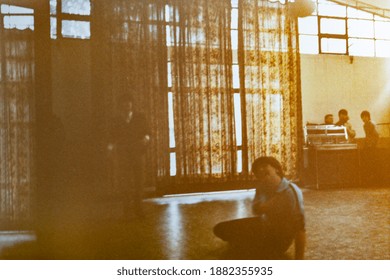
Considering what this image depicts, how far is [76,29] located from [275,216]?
2123 millimetres

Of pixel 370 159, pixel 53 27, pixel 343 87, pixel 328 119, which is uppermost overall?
pixel 53 27

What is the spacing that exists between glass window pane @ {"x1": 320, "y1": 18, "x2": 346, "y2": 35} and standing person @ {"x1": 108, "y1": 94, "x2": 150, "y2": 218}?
2524mm

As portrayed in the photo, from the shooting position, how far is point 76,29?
9.92 ft

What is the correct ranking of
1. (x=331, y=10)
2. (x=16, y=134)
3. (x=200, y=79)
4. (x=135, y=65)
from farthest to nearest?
(x=331, y=10), (x=200, y=79), (x=135, y=65), (x=16, y=134)

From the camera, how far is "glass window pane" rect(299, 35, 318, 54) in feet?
14.0

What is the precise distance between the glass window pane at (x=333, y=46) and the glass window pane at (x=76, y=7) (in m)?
2.62

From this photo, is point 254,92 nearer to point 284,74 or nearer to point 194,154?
Result: point 284,74

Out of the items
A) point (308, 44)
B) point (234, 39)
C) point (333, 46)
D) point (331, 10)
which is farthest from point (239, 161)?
point (331, 10)

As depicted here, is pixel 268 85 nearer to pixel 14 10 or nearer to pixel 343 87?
pixel 343 87

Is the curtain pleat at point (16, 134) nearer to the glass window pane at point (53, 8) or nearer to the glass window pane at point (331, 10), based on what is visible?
the glass window pane at point (53, 8)

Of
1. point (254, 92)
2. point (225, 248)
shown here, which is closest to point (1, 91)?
point (225, 248)

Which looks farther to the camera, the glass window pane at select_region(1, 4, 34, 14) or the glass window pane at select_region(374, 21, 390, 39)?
the glass window pane at select_region(374, 21, 390, 39)

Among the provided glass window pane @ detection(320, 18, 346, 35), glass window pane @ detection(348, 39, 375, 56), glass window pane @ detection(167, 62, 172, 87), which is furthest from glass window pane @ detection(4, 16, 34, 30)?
glass window pane @ detection(348, 39, 375, 56)

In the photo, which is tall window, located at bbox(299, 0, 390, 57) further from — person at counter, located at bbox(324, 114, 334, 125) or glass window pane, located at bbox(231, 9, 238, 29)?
glass window pane, located at bbox(231, 9, 238, 29)
